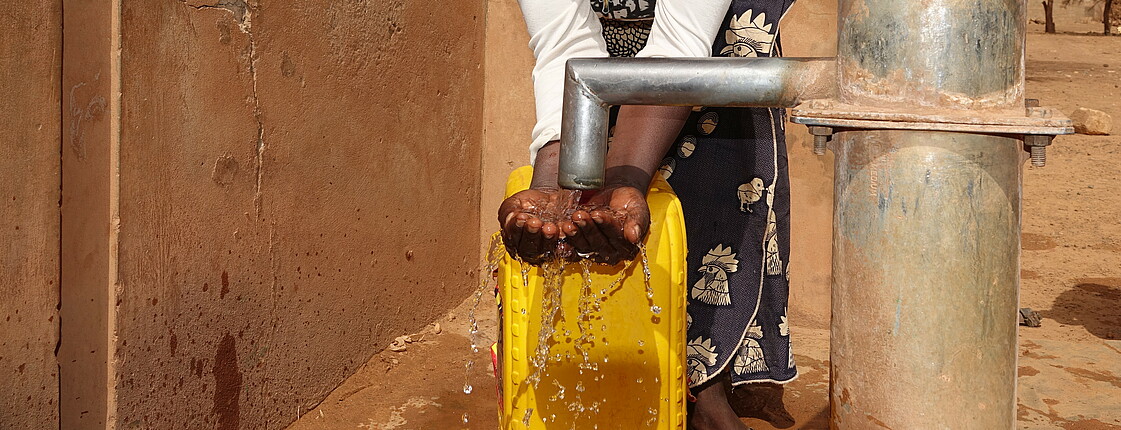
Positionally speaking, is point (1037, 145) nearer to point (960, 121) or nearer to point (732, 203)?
point (960, 121)

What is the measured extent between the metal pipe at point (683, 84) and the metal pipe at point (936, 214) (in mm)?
62

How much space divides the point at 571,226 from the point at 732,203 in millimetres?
1140

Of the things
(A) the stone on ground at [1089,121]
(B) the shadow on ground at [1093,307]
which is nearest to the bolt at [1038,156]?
(A) the stone on ground at [1089,121]

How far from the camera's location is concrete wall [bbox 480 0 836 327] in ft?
10.8

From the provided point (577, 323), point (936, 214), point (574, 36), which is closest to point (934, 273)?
point (936, 214)

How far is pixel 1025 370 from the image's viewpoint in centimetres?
311

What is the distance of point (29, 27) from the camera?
1.79 metres

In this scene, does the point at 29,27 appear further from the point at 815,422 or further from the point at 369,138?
the point at 815,422

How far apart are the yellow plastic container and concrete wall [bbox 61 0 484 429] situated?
35.4 inches

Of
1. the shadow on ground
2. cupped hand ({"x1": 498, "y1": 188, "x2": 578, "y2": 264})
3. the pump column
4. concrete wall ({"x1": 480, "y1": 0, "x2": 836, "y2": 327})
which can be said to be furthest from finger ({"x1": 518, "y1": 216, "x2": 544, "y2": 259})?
the shadow on ground

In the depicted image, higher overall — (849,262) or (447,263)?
(849,262)

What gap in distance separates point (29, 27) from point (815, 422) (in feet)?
6.69

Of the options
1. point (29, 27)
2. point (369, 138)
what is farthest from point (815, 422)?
point (29, 27)

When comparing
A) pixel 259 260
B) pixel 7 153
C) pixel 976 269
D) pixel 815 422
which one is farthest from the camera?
pixel 815 422
